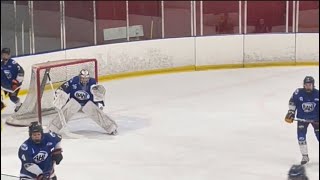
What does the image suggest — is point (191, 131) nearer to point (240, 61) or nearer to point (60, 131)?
point (60, 131)

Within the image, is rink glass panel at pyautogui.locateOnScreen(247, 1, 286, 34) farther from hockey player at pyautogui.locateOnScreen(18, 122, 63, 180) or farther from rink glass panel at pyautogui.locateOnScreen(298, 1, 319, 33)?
hockey player at pyautogui.locateOnScreen(18, 122, 63, 180)

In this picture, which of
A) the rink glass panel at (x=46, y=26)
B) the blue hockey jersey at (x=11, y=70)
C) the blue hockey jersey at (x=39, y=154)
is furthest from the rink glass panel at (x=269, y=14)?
the blue hockey jersey at (x=39, y=154)

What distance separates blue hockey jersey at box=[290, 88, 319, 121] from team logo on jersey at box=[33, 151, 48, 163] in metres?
2.23

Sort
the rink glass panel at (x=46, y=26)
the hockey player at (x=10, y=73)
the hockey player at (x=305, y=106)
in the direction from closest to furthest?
the hockey player at (x=305, y=106) → the hockey player at (x=10, y=73) → the rink glass panel at (x=46, y=26)

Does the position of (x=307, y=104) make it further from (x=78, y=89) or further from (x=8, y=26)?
(x=8, y=26)

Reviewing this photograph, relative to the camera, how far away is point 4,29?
1028cm

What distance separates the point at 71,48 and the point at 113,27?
1.10 metres

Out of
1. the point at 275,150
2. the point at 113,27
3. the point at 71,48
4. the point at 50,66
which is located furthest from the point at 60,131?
the point at 113,27

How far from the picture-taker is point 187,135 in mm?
7402

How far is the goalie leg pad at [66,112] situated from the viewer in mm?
7328

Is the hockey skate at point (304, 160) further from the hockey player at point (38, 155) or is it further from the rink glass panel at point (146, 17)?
the rink glass panel at point (146, 17)

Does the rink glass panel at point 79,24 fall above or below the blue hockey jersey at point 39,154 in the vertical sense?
above

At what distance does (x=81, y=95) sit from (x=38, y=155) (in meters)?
2.63

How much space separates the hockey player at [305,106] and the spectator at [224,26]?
578cm
